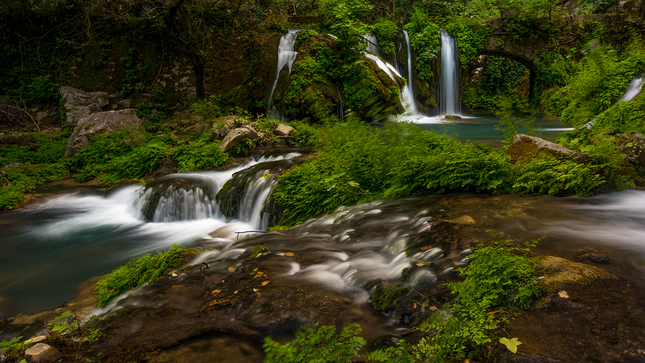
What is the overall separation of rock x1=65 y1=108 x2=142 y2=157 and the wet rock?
41.3 ft

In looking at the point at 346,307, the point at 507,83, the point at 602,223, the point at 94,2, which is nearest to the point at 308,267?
the point at 346,307

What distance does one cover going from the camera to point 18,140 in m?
11.7

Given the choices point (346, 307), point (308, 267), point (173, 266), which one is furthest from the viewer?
point (173, 266)

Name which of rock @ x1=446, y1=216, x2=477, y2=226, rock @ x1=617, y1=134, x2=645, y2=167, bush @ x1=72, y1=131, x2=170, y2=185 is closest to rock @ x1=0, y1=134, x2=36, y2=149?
bush @ x1=72, y1=131, x2=170, y2=185

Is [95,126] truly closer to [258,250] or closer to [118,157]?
[118,157]

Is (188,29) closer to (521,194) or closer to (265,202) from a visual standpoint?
(265,202)

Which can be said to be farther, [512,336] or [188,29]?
[188,29]

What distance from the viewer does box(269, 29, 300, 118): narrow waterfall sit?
44.8 ft

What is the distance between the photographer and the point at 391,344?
244 cm

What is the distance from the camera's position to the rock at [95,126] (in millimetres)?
11297

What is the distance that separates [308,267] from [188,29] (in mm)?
13756

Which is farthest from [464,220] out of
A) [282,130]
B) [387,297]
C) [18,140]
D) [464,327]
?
[18,140]

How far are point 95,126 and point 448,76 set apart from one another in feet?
55.0

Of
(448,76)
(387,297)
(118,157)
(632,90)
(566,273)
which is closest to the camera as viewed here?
(566,273)
